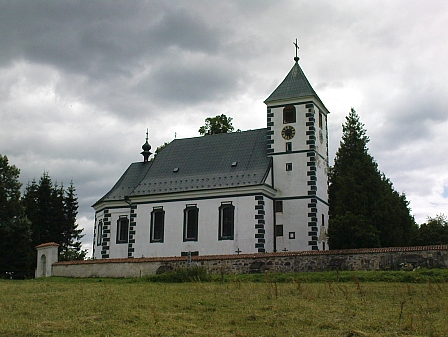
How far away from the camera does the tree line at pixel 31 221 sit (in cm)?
4131

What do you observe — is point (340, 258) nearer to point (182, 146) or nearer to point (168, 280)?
point (168, 280)

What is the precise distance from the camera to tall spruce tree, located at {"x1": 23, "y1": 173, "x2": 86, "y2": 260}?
170 ft

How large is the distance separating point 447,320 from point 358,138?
31.6 metres

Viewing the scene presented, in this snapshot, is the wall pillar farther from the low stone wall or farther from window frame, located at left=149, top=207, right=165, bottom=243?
window frame, located at left=149, top=207, right=165, bottom=243

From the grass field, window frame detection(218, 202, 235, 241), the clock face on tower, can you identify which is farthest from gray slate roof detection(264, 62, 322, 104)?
the grass field

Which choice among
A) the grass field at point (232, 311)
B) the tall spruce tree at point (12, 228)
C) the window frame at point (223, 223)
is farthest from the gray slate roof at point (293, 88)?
the grass field at point (232, 311)

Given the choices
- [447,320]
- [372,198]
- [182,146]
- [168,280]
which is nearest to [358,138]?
[372,198]

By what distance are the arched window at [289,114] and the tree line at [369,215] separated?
5281 mm

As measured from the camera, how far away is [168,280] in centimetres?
2394

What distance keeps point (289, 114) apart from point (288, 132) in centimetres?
125

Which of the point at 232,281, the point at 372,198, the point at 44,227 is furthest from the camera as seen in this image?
the point at 44,227

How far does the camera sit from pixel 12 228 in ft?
135

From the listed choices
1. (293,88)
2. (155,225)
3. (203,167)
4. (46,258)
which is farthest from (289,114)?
(46,258)

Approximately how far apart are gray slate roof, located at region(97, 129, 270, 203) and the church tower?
1.30 metres
